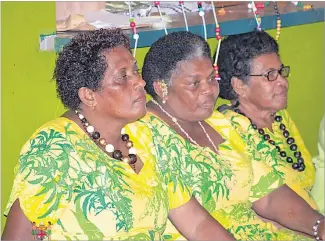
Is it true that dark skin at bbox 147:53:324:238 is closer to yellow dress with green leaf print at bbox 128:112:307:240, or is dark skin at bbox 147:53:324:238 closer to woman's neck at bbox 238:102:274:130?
yellow dress with green leaf print at bbox 128:112:307:240

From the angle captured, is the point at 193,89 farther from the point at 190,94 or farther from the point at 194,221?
the point at 194,221

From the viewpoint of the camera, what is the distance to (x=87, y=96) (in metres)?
2.69

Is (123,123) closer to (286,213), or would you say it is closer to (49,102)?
(49,102)

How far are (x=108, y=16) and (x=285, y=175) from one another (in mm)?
1030

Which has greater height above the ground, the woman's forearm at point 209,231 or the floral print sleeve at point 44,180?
the floral print sleeve at point 44,180

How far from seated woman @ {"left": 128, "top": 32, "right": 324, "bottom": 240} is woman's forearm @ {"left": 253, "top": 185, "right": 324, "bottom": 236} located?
52 mm

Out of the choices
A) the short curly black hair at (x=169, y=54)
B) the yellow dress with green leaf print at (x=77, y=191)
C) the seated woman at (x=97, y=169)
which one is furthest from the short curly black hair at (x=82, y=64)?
the short curly black hair at (x=169, y=54)

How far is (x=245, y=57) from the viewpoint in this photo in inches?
143

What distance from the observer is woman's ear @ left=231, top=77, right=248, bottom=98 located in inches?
144

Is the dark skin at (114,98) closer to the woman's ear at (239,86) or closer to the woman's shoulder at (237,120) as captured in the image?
the woman's shoulder at (237,120)

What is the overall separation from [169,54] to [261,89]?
0.64 meters

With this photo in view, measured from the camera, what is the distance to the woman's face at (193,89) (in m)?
3.12

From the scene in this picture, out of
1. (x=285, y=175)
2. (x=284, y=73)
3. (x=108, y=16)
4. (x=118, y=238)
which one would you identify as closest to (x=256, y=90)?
(x=284, y=73)

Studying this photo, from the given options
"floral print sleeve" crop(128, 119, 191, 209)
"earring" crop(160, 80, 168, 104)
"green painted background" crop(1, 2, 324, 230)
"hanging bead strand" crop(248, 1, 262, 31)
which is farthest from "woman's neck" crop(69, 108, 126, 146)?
"hanging bead strand" crop(248, 1, 262, 31)
